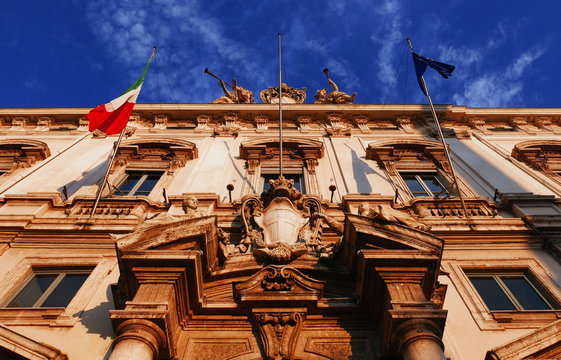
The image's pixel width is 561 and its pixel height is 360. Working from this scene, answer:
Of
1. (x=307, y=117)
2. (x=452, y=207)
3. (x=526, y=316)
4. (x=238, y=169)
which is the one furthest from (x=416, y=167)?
(x=526, y=316)

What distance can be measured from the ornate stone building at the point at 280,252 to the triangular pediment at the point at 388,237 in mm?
25

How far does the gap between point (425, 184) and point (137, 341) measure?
33.2 feet

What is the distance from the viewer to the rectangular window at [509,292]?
7.41 meters

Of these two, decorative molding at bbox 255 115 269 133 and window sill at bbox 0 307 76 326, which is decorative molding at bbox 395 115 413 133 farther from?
window sill at bbox 0 307 76 326

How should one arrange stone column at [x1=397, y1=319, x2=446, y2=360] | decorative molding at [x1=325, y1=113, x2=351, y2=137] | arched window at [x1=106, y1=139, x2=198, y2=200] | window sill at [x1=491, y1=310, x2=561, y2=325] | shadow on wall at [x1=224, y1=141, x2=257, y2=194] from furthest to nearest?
decorative molding at [x1=325, y1=113, x2=351, y2=137]
arched window at [x1=106, y1=139, x2=198, y2=200]
shadow on wall at [x1=224, y1=141, x2=257, y2=194]
window sill at [x1=491, y1=310, x2=561, y2=325]
stone column at [x1=397, y1=319, x2=446, y2=360]

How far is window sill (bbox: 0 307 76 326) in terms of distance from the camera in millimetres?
6766

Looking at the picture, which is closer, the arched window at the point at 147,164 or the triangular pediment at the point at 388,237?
the triangular pediment at the point at 388,237

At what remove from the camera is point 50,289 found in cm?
775

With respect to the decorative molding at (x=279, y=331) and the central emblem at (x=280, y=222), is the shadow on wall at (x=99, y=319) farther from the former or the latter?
the central emblem at (x=280, y=222)

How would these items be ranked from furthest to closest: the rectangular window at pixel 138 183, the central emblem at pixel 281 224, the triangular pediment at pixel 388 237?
Answer: the rectangular window at pixel 138 183
the central emblem at pixel 281 224
the triangular pediment at pixel 388 237

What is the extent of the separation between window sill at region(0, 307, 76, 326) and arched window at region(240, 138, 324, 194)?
250 inches

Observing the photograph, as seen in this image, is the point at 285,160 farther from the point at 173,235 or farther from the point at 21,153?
the point at 21,153

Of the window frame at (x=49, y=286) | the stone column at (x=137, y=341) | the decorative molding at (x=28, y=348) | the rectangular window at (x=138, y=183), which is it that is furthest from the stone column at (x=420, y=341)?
the rectangular window at (x=138, y=183)

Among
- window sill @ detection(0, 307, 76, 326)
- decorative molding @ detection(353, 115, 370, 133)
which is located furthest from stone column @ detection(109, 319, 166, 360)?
decorative molding @ detection(353, 115, 370, 133)
